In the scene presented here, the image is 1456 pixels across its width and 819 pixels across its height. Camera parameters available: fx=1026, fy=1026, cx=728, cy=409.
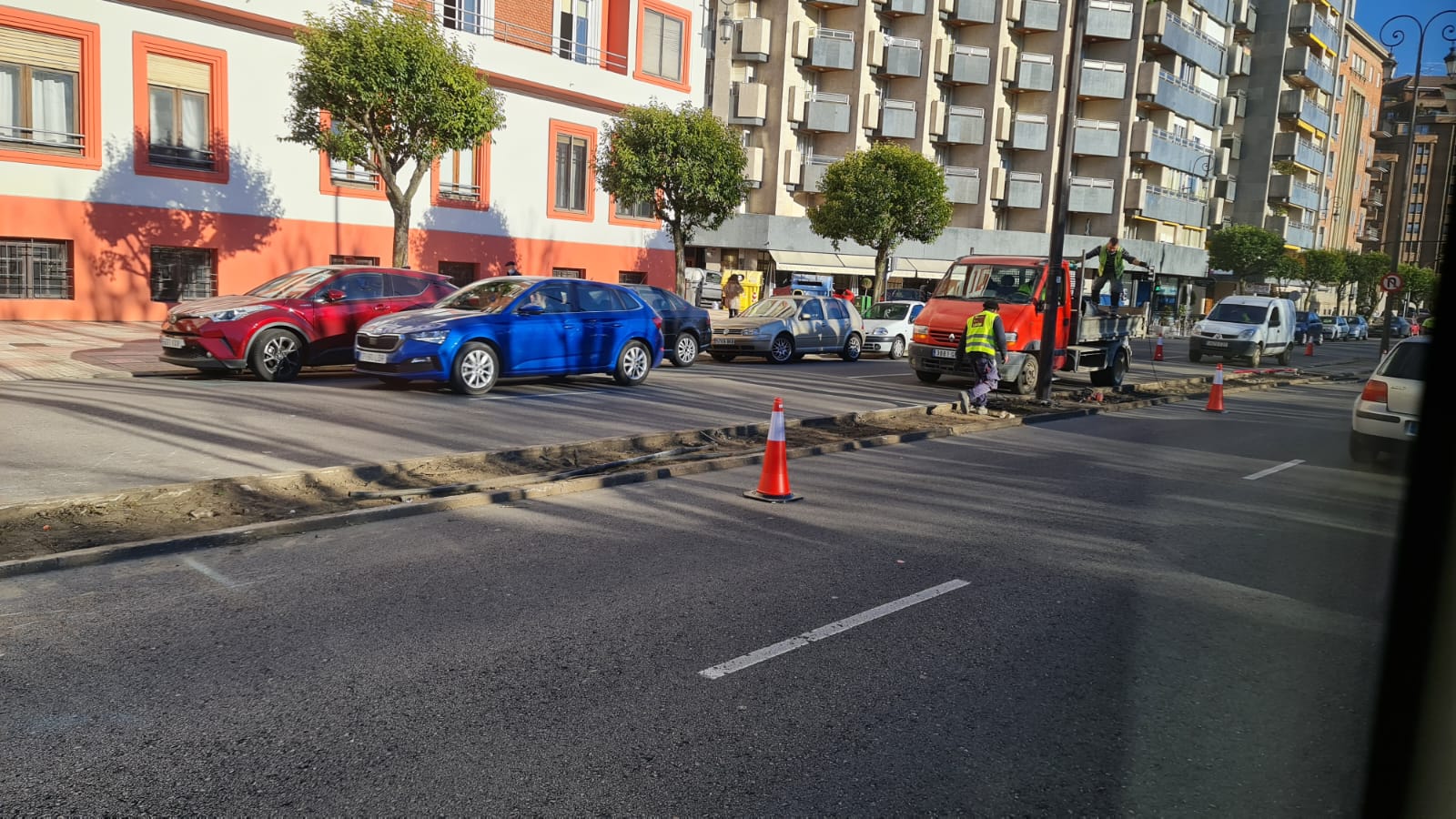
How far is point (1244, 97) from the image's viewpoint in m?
71.2

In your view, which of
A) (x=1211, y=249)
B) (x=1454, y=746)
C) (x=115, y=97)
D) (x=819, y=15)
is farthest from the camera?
(x=1211, y=249)

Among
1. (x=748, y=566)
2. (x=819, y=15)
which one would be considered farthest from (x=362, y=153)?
(x=819, y=15)

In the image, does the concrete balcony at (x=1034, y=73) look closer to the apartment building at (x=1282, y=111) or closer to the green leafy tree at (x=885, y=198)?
the green leafy tree at (x=885, y=198)

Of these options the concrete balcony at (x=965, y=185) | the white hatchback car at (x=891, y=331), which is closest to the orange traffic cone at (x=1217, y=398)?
the white hatchback car at (x=891, y=331)

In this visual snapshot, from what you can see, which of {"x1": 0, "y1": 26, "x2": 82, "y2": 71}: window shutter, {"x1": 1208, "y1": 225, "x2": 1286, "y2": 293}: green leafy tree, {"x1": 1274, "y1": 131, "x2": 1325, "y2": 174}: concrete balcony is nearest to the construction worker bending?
{"x1": 0, "y1": 26, "x2": 82, "y2": 71}: window shutter

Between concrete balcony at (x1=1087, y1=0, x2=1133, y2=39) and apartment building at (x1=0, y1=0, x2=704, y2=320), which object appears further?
concrete balcony at (x1=1087, y1=0, x2=1133, y2=39)

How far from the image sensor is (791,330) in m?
22.5

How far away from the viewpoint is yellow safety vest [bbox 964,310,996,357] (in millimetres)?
14492

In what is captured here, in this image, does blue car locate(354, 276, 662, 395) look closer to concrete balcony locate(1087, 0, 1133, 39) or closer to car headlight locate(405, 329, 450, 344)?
car headlight locate(405, 329, 450, 344)

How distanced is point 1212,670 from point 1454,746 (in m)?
0.99

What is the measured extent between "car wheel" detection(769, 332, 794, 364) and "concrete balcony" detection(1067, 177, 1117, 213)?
39.1 metres

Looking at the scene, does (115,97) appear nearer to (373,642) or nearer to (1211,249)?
(373,642)

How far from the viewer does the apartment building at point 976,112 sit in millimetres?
47062

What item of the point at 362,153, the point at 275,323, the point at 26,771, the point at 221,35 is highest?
the point at 221,35
